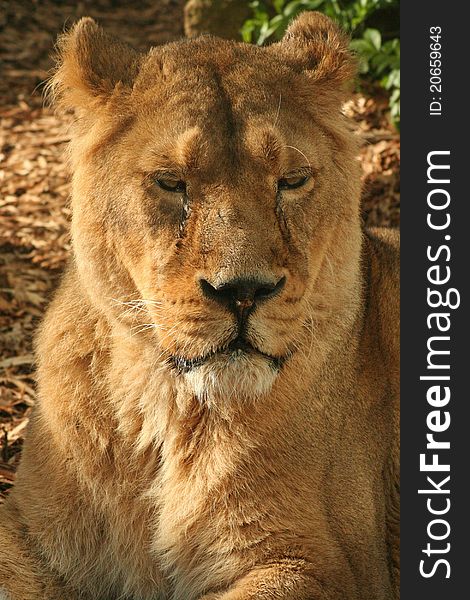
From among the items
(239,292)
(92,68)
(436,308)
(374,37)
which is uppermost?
(374,37)

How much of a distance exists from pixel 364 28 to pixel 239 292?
4.89 metres

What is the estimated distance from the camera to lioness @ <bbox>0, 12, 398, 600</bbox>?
309 centimetres

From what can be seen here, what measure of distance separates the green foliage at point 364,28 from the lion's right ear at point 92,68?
3.60 m

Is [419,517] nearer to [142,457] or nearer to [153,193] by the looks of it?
[142,457]

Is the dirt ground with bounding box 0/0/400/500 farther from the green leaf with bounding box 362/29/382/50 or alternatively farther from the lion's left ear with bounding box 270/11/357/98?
the lion's left ear with bounding box 270/11/357/98

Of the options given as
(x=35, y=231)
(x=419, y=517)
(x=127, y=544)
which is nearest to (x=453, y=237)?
(x=419, y=517)

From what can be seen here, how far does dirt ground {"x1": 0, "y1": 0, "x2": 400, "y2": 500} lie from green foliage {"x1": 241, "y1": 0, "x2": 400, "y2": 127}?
0.26 meters

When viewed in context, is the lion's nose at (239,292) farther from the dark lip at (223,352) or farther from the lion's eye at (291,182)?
the lion's eye at (291,182)

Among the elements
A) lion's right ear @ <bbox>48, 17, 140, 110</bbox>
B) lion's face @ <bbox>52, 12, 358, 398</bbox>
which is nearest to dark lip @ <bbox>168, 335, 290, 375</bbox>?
lion's face @ <bbox>52, 12, 358, 398</bbox>

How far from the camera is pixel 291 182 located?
3.23 meters

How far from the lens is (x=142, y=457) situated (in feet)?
11.4

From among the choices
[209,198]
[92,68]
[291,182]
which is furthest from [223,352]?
[92,68]

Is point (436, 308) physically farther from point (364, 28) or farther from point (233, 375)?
point (364, 28)

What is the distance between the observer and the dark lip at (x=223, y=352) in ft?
9.75
